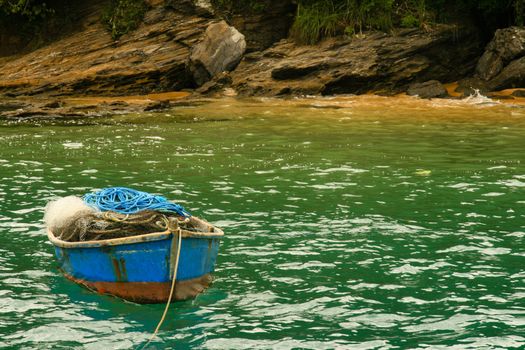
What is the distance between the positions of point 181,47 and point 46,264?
74.4 ft

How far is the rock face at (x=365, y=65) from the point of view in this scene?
91.1 feet

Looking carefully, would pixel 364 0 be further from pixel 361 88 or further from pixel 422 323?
pixel 422 323

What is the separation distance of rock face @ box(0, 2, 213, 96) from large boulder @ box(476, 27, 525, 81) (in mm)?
10464

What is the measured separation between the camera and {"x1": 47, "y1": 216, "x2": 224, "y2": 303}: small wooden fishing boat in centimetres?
712

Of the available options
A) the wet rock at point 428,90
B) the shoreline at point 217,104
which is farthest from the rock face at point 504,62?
the wet rock at point 428,90

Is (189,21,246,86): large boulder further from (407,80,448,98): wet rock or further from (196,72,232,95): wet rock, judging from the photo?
(407,80,448,98): wet rock

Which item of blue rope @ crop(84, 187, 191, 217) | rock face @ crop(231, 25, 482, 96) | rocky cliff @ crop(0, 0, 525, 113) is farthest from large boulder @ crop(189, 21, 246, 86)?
blue rope @ crop(84, 187, 191, 217)

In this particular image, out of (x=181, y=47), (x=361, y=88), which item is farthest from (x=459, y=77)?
(x=181, y=47)

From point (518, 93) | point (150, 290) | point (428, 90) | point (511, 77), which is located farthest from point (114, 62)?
point (150, 290)

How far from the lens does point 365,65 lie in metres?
27.6

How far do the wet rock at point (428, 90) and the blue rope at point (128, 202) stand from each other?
771 inches

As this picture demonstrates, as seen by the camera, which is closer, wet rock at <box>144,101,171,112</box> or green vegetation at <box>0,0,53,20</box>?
wet rock at <box>144,101,171,112</box>

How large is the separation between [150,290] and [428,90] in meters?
20.9

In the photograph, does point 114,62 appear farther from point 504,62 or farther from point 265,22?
point 504,62
